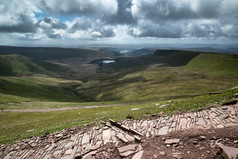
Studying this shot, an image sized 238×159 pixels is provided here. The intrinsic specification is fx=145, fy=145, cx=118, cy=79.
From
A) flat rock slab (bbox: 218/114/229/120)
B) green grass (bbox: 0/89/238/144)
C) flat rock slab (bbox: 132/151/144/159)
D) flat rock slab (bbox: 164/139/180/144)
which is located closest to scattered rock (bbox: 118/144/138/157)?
flat rock slab (bbox: 132/151/144/159)

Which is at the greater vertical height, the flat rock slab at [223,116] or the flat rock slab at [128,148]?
the flat rock slab at [223,116]

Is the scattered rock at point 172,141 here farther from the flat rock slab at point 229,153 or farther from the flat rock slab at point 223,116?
the flat rock slab at point 223,116

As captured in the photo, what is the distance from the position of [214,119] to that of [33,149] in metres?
22.3

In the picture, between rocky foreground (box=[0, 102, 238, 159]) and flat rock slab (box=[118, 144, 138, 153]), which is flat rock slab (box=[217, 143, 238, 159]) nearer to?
rocky foreground (box=[0, 102, 238, 159])

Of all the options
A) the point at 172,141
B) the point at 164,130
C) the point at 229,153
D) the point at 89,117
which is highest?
the point at 229,153

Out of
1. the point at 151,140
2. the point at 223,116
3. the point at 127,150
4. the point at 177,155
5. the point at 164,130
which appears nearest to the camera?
the point at 177,155

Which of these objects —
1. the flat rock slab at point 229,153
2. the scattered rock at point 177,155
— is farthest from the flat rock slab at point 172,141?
the flat rock slab at point 229,153

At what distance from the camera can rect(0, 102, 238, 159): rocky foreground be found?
12078 millimetres

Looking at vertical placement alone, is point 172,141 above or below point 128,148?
above

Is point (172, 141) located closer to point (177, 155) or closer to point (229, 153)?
point (177, 155)

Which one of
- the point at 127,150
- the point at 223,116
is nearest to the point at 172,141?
the point at 127,150

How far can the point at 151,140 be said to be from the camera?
14961mm

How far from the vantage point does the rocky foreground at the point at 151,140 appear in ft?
39.6

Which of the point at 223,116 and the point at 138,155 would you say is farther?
the point at 223,116
